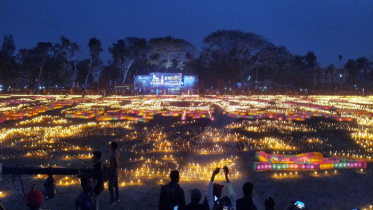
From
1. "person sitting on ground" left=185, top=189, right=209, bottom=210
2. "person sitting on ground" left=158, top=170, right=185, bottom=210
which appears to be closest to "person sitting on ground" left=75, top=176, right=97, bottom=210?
"person sitting on ground" left=158, top=170, right=185, bottom=210

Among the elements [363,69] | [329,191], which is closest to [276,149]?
[329,191]

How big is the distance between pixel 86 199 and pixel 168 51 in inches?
2410

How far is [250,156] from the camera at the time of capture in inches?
456

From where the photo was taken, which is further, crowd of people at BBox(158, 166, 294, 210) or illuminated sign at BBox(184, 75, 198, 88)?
illuminated sign at BBox(184, 75, 198, 88)

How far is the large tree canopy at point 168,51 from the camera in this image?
211ft

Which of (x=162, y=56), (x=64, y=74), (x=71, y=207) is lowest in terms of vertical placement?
(x=71, y=207)

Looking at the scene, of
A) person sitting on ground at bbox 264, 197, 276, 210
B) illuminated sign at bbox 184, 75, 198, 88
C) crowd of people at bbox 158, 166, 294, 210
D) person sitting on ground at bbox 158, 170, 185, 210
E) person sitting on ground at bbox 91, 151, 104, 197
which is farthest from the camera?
illuminated sign at bbox 184, 75, 198, 88

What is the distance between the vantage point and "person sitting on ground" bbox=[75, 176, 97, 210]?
195 inches

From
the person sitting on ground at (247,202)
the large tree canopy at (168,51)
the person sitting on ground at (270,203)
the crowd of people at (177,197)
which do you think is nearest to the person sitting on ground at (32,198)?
the crowd of people at (177,197)

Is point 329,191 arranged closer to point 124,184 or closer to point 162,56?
point 124,184

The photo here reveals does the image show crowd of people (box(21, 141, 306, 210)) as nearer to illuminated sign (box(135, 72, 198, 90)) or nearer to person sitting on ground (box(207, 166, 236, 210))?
person sitting on ground (box(207, 166, 236, 210))

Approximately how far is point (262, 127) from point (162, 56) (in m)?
49.4

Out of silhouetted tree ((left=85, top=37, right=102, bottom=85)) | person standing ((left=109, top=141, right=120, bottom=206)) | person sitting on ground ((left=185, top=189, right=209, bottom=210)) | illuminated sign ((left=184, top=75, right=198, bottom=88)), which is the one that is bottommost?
person standing ((left=109, top=141, right=120, bottom=206))

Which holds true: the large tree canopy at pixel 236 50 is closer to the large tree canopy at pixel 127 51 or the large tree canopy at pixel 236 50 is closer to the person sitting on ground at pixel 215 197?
the large tree canopy at pixel 127 51
